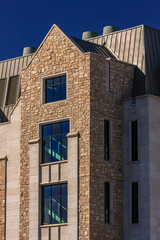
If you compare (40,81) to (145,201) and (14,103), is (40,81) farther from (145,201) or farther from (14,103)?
(145,201)

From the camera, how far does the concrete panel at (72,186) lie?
50.4m

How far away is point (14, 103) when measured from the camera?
199 ft

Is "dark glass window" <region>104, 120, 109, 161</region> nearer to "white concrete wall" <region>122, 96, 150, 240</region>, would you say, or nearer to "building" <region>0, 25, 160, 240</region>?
"building" <region>0, 25, 160, 240</region>

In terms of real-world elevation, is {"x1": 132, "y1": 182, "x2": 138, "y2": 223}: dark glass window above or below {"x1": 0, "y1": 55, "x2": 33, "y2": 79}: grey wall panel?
below

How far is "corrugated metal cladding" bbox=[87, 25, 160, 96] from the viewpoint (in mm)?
53419

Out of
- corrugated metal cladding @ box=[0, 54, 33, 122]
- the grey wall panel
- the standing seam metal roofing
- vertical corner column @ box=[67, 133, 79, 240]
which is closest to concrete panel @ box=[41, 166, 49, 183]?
vertical corner column @ box=[67, 133, 79, 240]

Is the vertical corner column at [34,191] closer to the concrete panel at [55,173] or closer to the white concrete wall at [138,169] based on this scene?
the concrete panel at [55,173]

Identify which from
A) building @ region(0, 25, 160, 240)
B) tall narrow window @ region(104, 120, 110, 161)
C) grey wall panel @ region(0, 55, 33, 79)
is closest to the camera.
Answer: building @ region(0, 25, 160, 240)

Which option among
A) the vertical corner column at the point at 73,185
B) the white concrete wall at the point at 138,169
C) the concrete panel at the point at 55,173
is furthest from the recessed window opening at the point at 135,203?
the concrete panel at the point at 55,173

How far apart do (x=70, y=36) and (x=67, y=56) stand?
5.96 ft

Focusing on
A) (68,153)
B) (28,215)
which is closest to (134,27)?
(68,153)

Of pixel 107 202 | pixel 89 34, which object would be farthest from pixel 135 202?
pixel 89 34

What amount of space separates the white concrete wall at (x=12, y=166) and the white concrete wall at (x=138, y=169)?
8631mm

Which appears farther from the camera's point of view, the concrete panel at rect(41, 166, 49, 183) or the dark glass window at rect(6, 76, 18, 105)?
the dark glass window at rect(6, 76, 18, 105)
